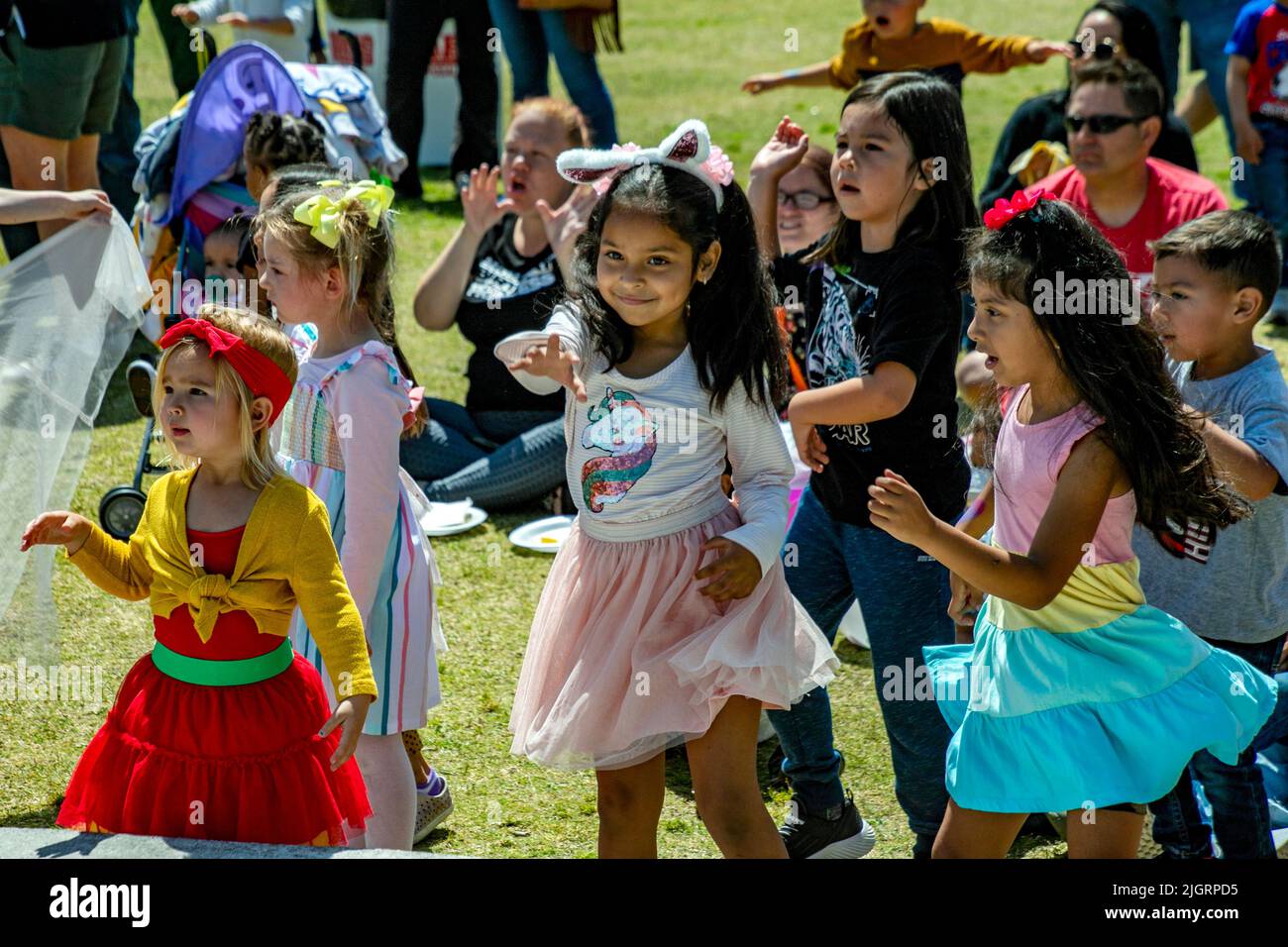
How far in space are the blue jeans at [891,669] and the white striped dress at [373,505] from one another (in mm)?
846

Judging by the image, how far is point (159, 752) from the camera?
2.64 metres

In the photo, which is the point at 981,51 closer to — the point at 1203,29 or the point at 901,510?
the point at 1203,29

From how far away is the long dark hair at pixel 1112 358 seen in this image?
2709 millimetres

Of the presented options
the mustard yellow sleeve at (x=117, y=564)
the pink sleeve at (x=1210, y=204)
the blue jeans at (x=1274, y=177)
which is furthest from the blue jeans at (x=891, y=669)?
the blue jeans at (x=1274, y=177)

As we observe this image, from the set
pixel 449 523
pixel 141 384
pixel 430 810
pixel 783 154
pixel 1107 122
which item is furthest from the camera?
pixel 449 523

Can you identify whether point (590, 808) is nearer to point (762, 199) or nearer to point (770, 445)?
point (770, 445)

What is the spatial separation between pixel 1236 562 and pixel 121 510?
339 centimetres

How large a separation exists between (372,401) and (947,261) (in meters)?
1.25

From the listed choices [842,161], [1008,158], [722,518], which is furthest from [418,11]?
[722,518]

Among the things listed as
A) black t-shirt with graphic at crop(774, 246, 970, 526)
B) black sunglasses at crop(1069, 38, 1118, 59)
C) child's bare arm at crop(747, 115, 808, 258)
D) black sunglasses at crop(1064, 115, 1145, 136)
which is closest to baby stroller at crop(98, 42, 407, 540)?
child's bare arm at crop(747, 115, 808, 258)

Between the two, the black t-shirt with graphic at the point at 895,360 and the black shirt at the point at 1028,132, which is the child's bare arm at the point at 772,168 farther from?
the black shirt at the point at 1028,132

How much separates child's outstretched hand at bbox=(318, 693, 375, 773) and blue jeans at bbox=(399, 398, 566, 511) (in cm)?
290

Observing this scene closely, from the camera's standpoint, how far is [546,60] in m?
8.46

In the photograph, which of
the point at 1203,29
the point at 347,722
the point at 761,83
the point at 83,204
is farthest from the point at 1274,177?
the point at 347,722
